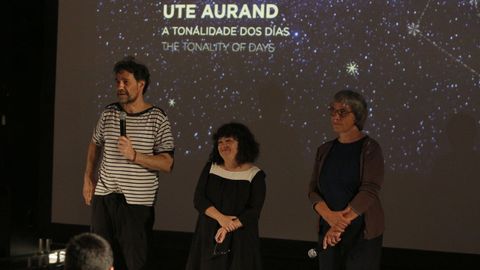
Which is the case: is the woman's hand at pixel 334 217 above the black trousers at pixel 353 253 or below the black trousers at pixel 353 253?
above

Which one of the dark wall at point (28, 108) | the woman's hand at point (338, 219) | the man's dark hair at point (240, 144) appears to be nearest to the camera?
the woman's hand at point (338, 219)

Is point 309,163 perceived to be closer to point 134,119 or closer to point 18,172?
point 134,119

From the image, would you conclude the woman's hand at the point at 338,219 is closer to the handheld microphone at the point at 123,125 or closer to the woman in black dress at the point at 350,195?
the woman in black dress at the point at 350,195

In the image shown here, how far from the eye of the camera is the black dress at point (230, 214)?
3561 millimetres

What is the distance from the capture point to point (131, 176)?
3.60m

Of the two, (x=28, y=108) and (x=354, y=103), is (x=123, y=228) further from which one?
(x=28, y=108)

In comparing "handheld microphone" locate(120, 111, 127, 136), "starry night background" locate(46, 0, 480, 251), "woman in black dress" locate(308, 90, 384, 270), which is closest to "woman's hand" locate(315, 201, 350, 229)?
"woman in black dress" locate(308, 90, 384, 270)

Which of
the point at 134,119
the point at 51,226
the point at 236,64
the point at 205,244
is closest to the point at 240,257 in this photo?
the point at 205,244

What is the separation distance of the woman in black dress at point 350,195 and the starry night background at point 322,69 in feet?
4.54

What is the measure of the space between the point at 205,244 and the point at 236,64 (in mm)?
1862

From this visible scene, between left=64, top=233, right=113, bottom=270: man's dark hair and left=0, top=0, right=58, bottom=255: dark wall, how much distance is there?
12.4 ft

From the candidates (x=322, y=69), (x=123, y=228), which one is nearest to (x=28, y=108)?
(x=322, y=69)

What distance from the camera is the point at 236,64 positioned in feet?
16.8

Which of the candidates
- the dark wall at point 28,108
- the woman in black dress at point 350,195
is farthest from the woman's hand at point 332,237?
the dark wall at point 28,108
